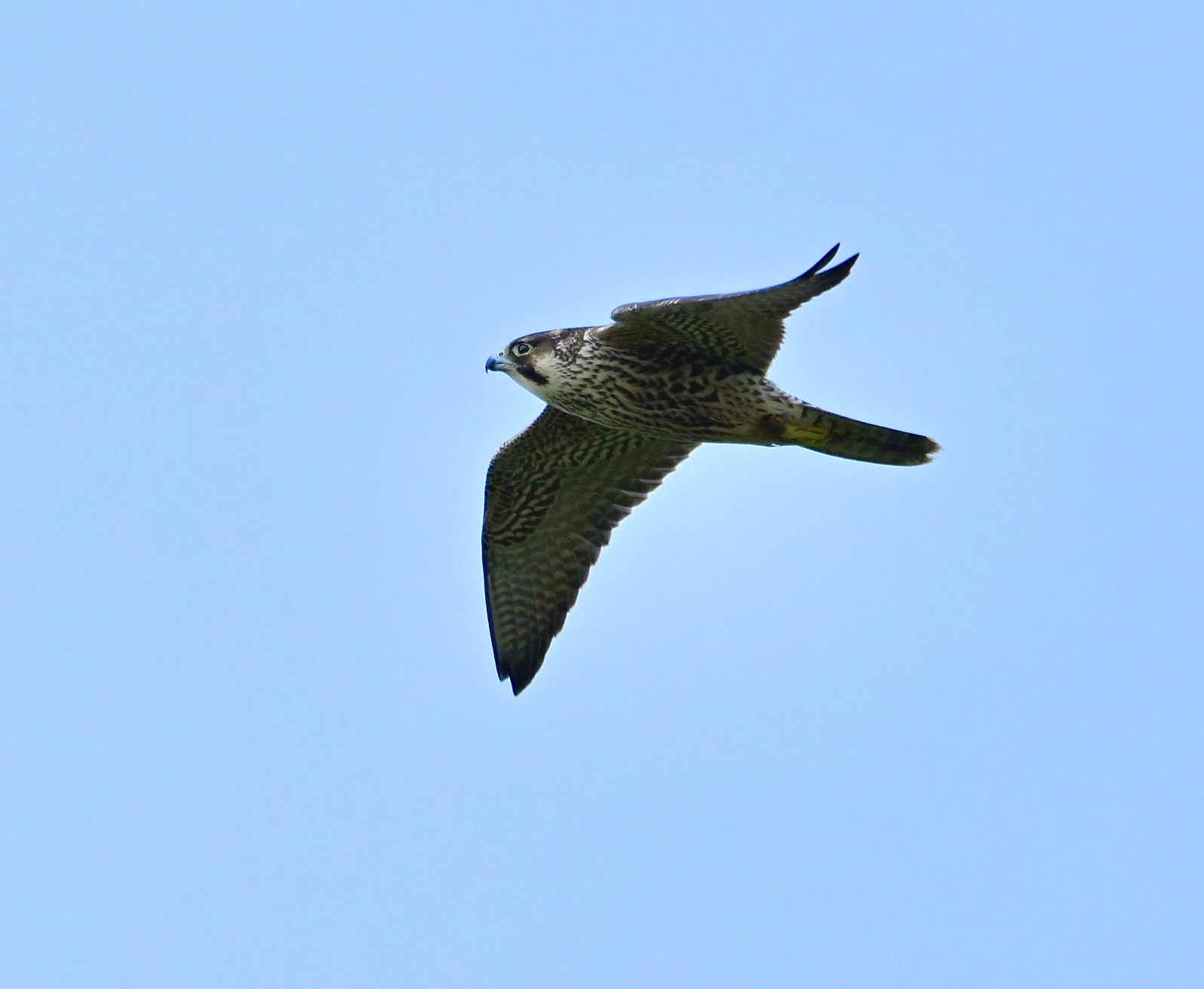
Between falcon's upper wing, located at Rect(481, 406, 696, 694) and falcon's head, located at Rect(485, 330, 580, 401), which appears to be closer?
falcon's head, located at Rect(485, 330, 580, 401)

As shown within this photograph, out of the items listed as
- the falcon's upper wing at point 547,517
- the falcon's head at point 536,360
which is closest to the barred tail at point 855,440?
the falcon's upper wing at point 547,517

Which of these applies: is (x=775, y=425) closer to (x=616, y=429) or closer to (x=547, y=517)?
(x=616, y=429)

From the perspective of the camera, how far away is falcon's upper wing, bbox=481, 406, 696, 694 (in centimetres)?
1114

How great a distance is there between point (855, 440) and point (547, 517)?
2.21m

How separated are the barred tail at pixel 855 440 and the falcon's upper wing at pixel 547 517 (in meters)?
1.21

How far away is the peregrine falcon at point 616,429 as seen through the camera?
9844 millimetres

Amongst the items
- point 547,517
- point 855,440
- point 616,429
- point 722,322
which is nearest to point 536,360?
point 616,429

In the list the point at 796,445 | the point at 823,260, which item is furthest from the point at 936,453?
the point at 823,260

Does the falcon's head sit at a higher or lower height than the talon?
higher

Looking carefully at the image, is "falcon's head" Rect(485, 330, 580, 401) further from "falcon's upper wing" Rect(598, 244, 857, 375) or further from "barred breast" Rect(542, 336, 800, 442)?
"falcon's upper wing" Rect(598, 244, 857, 375)

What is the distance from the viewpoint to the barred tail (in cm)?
1001

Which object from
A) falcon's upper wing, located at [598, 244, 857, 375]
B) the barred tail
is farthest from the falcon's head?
the barred tail

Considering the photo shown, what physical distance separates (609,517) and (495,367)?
144cm

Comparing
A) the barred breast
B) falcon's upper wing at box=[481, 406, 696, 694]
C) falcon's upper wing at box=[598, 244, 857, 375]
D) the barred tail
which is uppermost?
falcon's upper wing at box=[598, 244, 857, 375]
